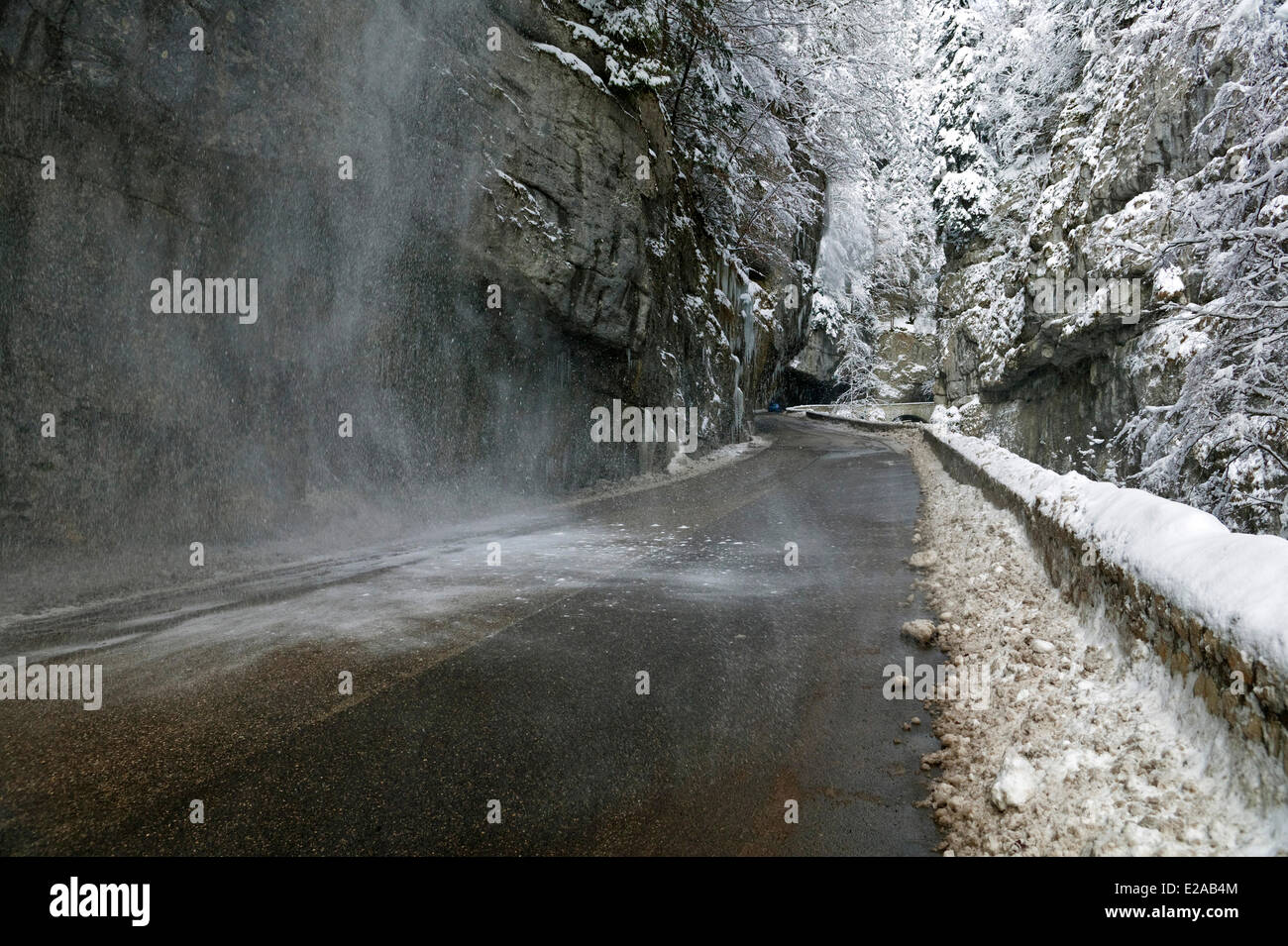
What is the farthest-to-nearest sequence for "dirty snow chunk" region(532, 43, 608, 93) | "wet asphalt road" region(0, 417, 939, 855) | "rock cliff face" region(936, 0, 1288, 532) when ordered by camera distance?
"dirty snow chunk" region(532, 43, 608, 93), "rock cliff face" region(936, 0, 1288, 532), "wet asphalt road" region(0, 417, 939, 855)

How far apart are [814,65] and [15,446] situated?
25240mm

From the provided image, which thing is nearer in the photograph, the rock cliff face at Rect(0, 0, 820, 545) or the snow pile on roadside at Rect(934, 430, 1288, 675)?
the snow pile on roadside at Rect(934, 430, 1288, 675)

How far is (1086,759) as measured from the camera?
10.2 ft

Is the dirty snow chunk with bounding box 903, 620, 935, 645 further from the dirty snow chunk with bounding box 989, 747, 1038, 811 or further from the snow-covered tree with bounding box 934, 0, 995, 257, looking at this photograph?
the snow-covered tree with bounding box 934, 0, 995, 257

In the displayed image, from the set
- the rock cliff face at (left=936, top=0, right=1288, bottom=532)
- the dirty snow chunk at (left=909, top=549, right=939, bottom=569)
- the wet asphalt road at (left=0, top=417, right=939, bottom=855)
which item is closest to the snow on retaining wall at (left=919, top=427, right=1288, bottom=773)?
the wet asphalt road at (left=0, top=417, right=939, bottom=855)

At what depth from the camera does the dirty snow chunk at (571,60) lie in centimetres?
1347

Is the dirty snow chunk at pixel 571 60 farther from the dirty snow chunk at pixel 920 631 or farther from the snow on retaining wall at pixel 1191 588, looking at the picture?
the dirty snow chunk at pixel 920 631

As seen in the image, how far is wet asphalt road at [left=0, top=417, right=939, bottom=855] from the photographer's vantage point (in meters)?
3.20

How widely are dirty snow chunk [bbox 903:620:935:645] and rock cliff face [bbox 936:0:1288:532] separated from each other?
4.64 meters

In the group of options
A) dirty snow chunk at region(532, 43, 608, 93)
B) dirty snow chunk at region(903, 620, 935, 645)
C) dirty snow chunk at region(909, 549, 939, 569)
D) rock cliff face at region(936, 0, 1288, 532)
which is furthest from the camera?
dirty snow chunk at region(532, 43, 608, 93)

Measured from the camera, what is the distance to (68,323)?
318 inches

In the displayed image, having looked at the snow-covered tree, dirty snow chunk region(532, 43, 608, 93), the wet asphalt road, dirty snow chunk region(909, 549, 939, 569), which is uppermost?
the snow-covered tree
